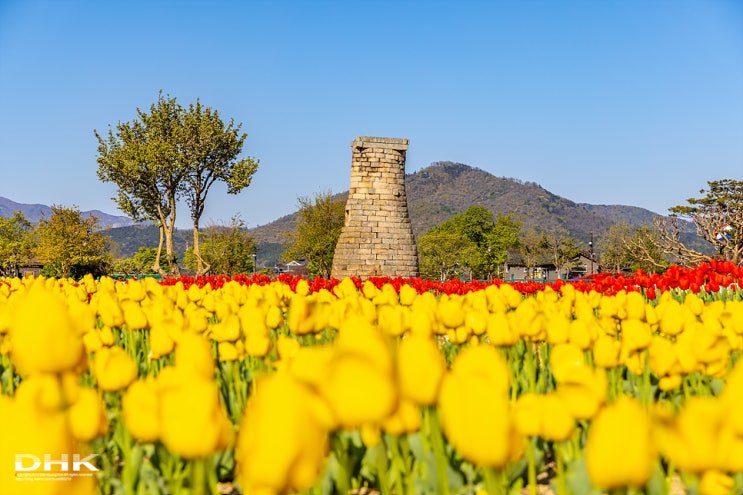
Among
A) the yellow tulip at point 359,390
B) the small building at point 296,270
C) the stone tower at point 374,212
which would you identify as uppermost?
the stone tower at point 374,212

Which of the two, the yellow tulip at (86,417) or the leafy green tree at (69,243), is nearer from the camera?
the yellow tulip at (86,417)

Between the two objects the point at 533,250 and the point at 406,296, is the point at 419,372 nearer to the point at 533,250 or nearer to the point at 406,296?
the point at 406,296

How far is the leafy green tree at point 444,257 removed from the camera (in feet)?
277

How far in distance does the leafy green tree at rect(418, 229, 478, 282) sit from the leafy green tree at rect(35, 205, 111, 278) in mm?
40351

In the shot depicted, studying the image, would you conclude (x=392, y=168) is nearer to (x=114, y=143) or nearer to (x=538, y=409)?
(x=538, y=409)

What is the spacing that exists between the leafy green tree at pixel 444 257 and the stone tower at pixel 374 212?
5808 cm

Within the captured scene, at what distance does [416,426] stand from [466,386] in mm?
762

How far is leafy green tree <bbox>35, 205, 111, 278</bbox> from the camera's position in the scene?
1943 inches

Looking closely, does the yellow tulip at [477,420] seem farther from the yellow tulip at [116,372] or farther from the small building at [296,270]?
the small building at [296,270]

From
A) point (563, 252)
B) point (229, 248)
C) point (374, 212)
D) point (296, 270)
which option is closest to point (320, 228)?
point (229, 248)

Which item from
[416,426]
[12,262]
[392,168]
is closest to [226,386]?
[416,426]

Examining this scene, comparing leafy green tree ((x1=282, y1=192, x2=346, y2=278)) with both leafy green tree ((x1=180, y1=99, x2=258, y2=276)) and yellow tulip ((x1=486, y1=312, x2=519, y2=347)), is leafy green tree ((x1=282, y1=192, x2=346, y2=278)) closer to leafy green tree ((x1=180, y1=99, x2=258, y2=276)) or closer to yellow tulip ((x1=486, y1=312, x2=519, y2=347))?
leafy green tree ((x1=180, y1=99, x2=258, y2=276))

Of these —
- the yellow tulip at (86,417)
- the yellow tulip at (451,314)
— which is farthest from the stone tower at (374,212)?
the yellow tulip at (86,417)

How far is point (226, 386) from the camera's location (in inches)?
195
